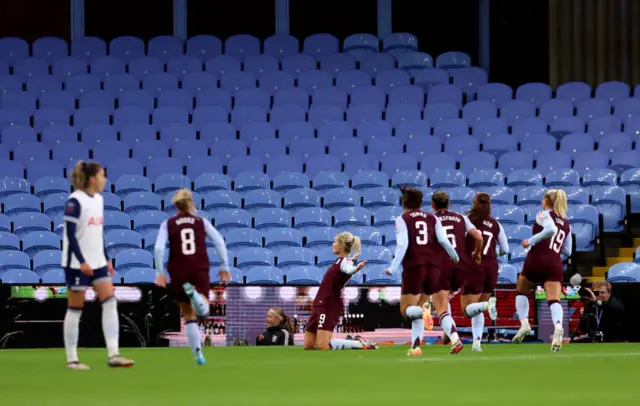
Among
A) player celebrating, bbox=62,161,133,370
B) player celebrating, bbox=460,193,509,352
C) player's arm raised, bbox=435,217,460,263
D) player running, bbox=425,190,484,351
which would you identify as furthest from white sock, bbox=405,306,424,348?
player celebrating, bbox=62,161,133,370

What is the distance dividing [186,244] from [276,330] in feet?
18.7

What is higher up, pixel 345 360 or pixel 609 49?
pixel 609 49

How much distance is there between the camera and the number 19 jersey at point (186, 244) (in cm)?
1050

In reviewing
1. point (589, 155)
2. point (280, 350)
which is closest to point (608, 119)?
point (589, 155)

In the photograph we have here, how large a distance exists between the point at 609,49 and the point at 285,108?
27.2 ft

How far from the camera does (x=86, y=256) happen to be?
10.1 meters

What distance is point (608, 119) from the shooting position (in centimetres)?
2266

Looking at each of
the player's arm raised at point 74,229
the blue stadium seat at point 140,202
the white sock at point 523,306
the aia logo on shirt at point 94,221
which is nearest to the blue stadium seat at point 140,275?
the blue stadium seat at point 140,202

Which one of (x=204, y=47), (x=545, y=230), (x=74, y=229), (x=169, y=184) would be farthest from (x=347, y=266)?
(x=204, y=47)

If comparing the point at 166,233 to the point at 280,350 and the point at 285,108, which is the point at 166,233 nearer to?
the point at 280,350

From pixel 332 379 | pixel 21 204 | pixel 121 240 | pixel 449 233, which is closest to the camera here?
pixel 332 379

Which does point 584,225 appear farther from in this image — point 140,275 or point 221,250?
point 221,250

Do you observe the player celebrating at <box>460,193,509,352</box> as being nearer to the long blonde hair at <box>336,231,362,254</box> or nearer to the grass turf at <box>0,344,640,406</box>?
the grass turf at <box>0,344,640,406</box>

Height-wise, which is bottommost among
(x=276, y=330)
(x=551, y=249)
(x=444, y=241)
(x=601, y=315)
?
(x=276, y=330)
